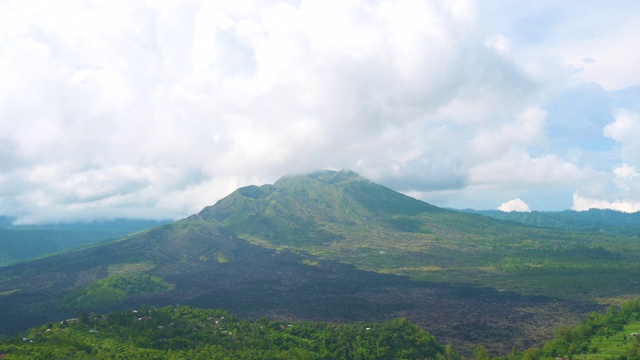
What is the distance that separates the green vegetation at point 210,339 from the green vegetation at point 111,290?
54.6 m

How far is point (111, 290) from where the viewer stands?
12512cm

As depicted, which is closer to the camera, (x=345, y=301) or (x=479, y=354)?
(x=479, y=354)

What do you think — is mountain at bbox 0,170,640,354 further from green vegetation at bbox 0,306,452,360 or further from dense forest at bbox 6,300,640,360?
green vegetation at bbox 0,306,452,360

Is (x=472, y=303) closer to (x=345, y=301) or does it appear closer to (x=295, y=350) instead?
(x=345, y=301)

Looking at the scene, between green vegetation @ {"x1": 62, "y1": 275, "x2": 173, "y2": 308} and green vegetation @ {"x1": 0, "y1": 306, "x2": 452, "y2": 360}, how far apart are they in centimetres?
5457

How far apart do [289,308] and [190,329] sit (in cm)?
4271

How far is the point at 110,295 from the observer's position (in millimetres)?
121375

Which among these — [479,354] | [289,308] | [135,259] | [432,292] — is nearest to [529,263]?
[432,292]

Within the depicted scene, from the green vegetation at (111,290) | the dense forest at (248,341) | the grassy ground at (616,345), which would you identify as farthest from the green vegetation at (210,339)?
the green vegetation at (111,290)

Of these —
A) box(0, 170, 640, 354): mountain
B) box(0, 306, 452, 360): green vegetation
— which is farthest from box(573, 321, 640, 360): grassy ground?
box(0, 306, 452, 360): green vegetation

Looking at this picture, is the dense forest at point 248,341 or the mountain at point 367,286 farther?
the mountain at point 367,286

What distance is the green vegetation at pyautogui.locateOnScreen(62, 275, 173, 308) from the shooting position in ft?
384

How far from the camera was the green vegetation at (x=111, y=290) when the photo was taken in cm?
11706

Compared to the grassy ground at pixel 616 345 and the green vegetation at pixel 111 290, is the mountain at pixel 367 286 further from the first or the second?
the grassy ground at pixel 616 345
